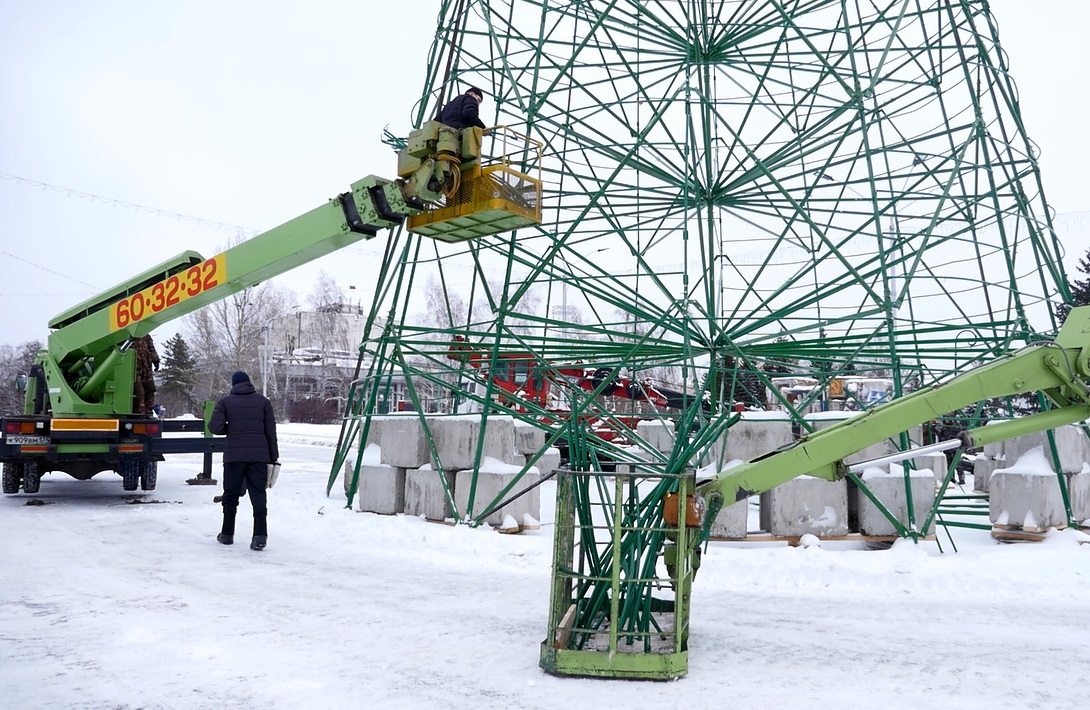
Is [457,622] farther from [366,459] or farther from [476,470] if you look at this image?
[366,459]

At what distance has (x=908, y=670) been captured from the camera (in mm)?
5348

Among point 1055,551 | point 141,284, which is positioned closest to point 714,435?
point 1055,551

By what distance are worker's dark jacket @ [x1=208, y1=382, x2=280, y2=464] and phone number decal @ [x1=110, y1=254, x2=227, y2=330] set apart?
7.39ft

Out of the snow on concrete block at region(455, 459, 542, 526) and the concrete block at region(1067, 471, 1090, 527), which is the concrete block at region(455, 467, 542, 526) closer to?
the snow on concrete block at region(455, 459, 542, 526)

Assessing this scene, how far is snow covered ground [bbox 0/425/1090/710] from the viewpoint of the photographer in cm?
484

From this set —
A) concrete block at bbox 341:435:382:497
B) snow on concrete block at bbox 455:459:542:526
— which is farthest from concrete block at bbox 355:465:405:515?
snow on concrete block at bbox 455:459:542:526

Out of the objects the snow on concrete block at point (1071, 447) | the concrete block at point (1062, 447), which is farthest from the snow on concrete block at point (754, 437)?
the snow on concrete block at point (1071, 447)

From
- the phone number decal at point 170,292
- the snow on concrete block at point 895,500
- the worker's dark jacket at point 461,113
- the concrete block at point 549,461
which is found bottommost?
the snow on concrete block at point 895,500

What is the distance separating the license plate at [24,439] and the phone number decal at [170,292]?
1.76 m

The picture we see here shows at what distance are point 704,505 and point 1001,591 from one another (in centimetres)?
389

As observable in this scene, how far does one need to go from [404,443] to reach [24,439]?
17.6ft

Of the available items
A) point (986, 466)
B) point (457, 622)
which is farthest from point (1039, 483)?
point (457, 622)

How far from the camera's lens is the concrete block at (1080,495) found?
33.6ft

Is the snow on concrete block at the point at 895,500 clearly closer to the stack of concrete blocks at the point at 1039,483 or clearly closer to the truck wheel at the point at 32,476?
the stack of concrete blocks at the point at 1039,483
